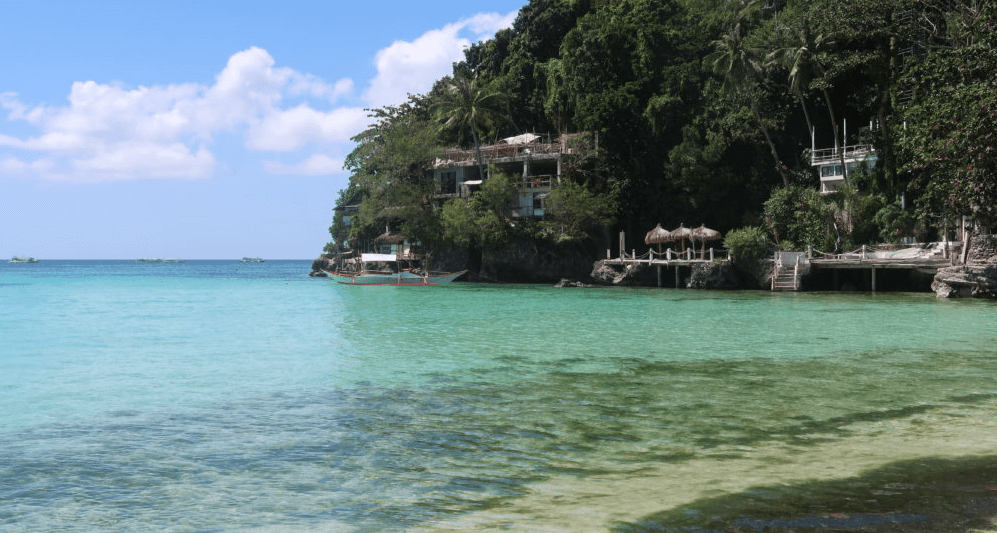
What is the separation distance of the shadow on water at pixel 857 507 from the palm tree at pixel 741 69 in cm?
3670

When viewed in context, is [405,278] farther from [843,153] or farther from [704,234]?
[843,153]

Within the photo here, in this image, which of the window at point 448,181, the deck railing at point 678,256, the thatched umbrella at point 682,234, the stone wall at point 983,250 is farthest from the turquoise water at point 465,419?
the window at point 448,181

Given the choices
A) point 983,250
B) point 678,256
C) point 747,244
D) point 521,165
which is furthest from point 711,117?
point 983,250

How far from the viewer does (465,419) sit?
9.99 m

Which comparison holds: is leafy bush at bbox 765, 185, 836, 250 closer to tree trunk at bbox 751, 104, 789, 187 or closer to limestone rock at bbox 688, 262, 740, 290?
tree trunk at bbox 751, 104, 789, 187

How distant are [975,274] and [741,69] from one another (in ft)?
55.8

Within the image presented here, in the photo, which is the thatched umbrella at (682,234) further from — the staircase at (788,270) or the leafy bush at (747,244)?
the staircase at (788,270)

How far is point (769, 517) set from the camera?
19.0ft

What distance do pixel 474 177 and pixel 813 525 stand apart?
166ft

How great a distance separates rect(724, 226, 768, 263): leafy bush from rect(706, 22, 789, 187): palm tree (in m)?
4.24

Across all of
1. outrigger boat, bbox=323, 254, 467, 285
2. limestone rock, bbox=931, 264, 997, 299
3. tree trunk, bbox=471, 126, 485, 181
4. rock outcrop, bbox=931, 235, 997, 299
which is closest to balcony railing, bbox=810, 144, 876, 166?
rock outcrop, bbox=931, 235, 997, 299

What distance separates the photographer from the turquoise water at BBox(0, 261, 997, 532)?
6559 millimetres

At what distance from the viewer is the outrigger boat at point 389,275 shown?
163 feet

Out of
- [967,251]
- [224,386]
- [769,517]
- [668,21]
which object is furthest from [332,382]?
[668,21]
